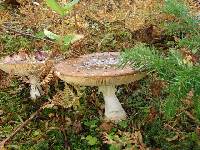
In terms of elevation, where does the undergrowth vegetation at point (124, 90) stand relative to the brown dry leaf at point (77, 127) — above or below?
above

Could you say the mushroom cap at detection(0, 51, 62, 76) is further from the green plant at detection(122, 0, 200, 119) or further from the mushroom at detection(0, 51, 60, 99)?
the green plant at detection(122, 0, 200, 119)

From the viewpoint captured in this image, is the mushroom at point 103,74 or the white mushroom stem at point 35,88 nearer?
the mushroom at point 103,74

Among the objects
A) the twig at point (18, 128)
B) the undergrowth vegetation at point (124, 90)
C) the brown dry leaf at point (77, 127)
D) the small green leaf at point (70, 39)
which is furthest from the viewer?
the small green leaf at point (70, 39)

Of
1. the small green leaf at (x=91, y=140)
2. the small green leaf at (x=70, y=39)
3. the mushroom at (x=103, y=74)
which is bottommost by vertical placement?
the small green leaf at (x=91, y=140)

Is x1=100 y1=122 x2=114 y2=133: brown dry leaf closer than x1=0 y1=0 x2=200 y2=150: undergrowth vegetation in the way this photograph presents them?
No

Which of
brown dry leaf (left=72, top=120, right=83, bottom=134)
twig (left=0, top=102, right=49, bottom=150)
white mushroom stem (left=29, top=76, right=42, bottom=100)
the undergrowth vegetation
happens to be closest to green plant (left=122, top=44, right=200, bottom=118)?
the undergrowth vegetation

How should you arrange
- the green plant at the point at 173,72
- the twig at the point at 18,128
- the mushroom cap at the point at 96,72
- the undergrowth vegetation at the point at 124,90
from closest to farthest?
the green plant at the point at 173,72 → the undergrowth vegetation at the point at 124,90 → the mushroom cap at the point at 96,72 → the twig at the point at 18,128

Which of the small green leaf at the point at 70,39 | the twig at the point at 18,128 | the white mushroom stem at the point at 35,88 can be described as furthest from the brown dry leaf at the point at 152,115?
the white mushroom stem at the point at 35,88

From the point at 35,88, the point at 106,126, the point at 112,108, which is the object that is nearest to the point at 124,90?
the point at 112,108

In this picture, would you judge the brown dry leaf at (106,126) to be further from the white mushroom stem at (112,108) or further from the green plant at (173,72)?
the green plant at (173,72)
